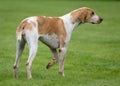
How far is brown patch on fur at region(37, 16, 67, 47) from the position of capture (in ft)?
43.6

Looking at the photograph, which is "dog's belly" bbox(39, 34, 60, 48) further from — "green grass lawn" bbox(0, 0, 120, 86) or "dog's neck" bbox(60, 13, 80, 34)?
"green grass lawn" bbox(0, 0, 120, 86)

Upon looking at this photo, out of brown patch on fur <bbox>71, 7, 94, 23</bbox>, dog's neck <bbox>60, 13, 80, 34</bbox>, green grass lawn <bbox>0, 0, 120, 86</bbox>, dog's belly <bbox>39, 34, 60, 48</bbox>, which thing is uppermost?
brown patch on fur <bbox>71, 7, 94, 23</bbox>

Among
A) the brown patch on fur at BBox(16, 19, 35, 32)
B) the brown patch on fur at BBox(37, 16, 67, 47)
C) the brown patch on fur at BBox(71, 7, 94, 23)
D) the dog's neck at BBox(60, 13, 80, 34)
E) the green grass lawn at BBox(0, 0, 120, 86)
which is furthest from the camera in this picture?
the brown patch on fur at BBox(71, 7, 94, 23)

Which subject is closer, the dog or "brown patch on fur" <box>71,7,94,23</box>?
the dog

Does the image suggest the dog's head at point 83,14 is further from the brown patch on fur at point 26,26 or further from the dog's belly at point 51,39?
the brown patch on fur at point 26,26

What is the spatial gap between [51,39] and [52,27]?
303 mm

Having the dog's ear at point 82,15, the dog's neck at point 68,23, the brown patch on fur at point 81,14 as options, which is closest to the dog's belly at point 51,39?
the dog's neck at point 68,23

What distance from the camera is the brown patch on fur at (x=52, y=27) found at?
13.3 metres

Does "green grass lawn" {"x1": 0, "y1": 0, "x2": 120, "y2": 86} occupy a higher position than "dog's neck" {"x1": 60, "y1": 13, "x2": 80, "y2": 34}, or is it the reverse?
"dog's neck" {"x1": 60, "y1": 13, "x2": 80, "y2": 34}

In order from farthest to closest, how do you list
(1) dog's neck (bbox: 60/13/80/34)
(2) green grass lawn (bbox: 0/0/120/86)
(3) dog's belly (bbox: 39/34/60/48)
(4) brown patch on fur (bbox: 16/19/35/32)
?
(1) dog's neck (bbox: 60/13/80/34), (3) dog's belly (bbox: 39/34/60/48), (4) brown patch on fur (bbox: 16/19/35/32), (2) green grass lawn (bbox: 0/0/120/86)

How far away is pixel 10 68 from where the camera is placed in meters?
14.9

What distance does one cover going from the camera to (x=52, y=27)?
13539mm

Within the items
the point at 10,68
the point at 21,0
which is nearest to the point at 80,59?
the point at 10,68

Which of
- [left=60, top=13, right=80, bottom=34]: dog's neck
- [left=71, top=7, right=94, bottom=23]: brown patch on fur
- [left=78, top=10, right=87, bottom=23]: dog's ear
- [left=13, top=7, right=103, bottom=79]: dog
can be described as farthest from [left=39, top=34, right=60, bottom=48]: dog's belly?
[left=78, top=10, right=87, bottom=23]: dog's ear
